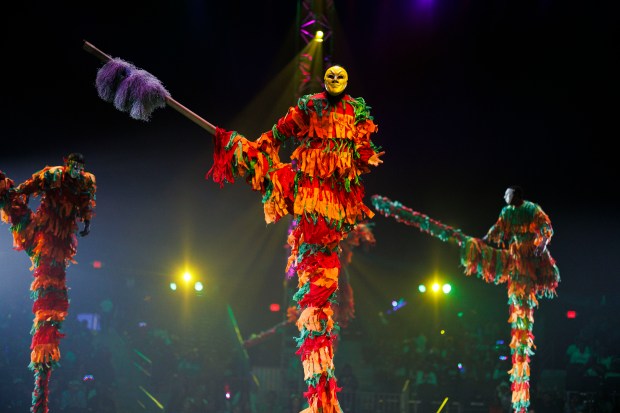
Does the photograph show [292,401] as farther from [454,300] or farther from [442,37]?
[442,37]

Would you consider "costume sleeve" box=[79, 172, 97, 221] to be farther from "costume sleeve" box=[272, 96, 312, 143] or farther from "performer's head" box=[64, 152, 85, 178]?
"costume sleeve" box=[272, 96, 312, 143]

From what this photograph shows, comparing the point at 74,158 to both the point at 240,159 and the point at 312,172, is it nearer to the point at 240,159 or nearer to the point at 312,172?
the point at 240,159

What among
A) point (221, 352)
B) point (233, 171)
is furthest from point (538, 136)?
point (233, 171)

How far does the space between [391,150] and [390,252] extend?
88.2 inches

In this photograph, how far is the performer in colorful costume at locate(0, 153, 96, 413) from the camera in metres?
4.45

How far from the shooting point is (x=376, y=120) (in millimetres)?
8211

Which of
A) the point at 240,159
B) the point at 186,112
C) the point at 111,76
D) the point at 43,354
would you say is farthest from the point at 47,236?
the point at 240,159

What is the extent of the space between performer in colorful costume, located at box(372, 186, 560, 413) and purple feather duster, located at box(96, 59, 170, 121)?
3349 mm

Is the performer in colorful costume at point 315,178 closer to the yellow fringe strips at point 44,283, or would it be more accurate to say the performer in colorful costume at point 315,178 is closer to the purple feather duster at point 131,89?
the purple feather duster at point 131,89

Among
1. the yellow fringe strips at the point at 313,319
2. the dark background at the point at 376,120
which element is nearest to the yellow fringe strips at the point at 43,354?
the yellow fringe strips at the point at 313,319

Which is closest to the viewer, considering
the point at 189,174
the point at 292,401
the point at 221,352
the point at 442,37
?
the point at 442,37

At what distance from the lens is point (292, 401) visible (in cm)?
804

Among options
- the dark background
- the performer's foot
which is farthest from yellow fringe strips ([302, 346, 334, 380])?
the dark background

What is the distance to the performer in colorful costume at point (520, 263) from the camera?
521 cm
